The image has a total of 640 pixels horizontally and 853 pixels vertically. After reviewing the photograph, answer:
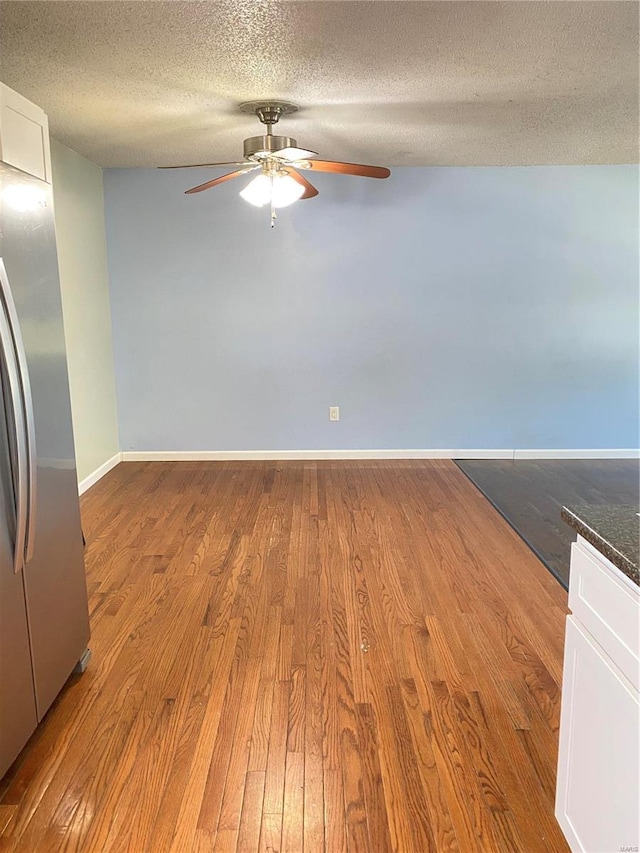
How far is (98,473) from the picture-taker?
4.55 meters

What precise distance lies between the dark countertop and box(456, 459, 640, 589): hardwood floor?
166cm

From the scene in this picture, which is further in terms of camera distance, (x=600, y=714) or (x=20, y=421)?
(x=20, y=421)

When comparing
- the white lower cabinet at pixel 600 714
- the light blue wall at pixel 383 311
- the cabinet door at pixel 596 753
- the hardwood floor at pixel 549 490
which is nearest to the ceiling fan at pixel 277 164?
the light blue wall at pixel 383 311

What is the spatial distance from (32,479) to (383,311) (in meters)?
3.61

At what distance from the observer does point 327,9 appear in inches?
81.6

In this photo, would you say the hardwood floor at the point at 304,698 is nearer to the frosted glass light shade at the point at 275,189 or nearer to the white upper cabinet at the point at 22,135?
the white upper cabinet at the point at 22,135

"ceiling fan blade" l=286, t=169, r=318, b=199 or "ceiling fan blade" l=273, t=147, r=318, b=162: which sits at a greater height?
"ceiling fan blade" l=273, t=147, r=318, b=162

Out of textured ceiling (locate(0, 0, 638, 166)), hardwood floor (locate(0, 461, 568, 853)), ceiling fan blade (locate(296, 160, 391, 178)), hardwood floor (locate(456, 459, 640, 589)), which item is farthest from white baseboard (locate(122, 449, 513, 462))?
ceiling fan blade (locate(296, 160, 391, 178))

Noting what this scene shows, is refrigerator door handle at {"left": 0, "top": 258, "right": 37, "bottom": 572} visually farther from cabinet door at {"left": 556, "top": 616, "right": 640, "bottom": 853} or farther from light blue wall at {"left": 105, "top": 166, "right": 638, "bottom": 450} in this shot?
light blue wall at {"left": 105, "top": 166, "right": 638, "bottom": 450}

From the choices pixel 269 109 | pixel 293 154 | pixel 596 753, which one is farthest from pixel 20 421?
pixel 269 109

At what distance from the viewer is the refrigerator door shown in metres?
1.59

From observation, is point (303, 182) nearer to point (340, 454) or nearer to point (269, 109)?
point (269, 109)

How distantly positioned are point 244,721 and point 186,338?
3476 mm

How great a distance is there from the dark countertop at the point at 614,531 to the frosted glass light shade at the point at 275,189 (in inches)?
99.7
